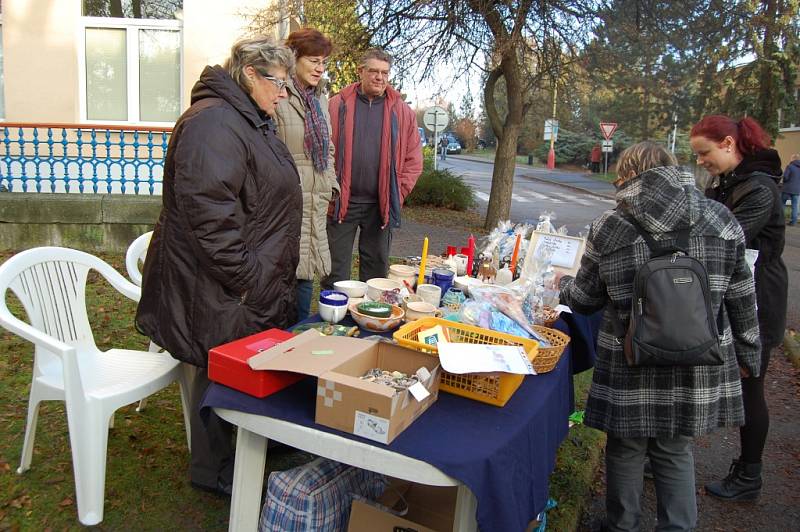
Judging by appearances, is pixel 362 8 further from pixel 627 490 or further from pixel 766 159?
pixel 627 490

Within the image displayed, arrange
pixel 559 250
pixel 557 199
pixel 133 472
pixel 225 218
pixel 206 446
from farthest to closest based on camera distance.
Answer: pixel 557 199
pixel 559 250
pixel 133 472
pixel 206 446
pixel 225 218

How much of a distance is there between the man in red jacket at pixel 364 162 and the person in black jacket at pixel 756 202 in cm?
175

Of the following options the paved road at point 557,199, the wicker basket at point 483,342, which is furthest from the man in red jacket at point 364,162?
the paved road at point 557,199

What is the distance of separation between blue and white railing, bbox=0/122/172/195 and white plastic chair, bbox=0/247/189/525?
4.34 meters

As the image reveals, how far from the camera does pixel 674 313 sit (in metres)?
2.06

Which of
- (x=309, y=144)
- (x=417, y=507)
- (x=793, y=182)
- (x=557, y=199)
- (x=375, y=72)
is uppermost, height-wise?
(x=375, y=72)

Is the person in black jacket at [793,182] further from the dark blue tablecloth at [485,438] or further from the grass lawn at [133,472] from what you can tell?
the dark blue tablecloth at [485,438]

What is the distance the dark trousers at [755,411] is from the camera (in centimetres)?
287

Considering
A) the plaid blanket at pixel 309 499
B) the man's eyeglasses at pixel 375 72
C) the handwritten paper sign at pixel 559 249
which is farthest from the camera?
the man's eyeglasses at pixel 375 72

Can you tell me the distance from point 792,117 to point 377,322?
25.8 m

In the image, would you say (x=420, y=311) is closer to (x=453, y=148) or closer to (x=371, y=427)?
(x=371, y=427)

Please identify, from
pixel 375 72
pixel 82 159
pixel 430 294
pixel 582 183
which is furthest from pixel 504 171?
pixel 582 183

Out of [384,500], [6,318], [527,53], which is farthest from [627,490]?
[527,53]

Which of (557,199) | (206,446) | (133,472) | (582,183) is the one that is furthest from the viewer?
(582,183)
